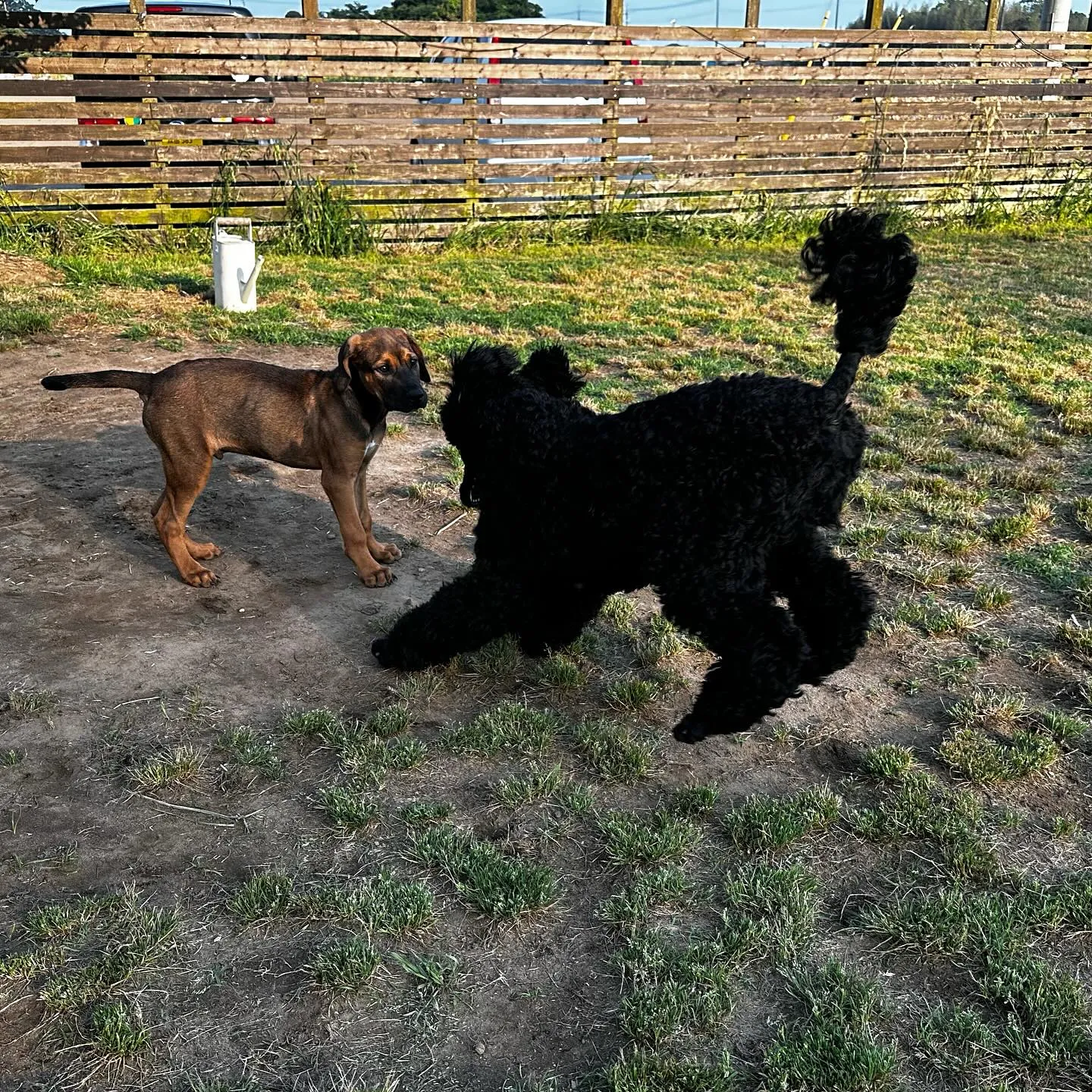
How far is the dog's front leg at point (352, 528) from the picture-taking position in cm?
464

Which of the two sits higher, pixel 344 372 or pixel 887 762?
pixel 344 372

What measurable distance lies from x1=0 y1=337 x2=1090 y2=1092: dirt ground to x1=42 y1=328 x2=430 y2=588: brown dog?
0.32 meters

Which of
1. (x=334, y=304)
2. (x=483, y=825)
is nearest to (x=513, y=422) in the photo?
(x=483, y=825)

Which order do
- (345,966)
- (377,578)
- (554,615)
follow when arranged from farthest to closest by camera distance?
(377,578) < (554,615) < (345,966)

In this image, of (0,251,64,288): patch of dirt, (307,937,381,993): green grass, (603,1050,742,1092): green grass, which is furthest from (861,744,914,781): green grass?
(0,251,64,288): patch of dirt

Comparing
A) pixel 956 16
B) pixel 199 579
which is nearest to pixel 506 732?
pixel 199 579

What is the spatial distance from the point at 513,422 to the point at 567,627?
0.91 m

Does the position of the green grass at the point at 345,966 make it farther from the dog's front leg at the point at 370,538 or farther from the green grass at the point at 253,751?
the dog's front leg at the point at 370,538

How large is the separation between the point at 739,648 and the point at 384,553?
7.70ft

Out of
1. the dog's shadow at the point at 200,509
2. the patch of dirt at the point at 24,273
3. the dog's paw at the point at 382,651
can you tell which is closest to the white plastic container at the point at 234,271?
the patch of dirt at the point at 24,273

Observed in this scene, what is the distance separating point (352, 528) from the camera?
184 inches

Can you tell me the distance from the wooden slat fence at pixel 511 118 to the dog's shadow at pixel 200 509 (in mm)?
6339

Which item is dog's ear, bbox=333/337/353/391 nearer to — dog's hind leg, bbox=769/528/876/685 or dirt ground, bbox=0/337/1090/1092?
dirt ground, bbox=0/337/1090/1092

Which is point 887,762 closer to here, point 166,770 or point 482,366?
point 482,366
